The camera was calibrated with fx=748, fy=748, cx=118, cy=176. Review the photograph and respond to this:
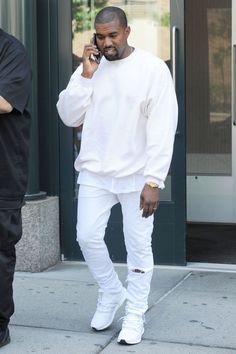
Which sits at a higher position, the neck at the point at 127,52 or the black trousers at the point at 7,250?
the neck at the point at 127,52

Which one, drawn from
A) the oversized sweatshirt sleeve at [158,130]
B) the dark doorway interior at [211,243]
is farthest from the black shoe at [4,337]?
the dark doorway interior at [211,243]

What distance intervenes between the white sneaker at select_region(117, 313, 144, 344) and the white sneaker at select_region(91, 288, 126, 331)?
0.16 metres

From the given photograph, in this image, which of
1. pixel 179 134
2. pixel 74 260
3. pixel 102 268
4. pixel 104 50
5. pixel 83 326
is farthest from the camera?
pixel 74 260

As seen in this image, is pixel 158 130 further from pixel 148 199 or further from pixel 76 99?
pixel 76 99

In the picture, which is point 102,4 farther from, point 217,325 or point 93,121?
point 217,325

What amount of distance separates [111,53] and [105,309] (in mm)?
1429

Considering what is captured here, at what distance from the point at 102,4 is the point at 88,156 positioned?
7.35 ft

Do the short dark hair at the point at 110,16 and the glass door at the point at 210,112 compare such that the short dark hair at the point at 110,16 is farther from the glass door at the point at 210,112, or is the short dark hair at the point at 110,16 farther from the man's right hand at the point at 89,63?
the glass door at the point at 210,112

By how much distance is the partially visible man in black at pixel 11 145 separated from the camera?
3.64 meters

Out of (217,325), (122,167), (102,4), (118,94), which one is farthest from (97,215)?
(102,4)

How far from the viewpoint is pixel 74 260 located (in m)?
6.04

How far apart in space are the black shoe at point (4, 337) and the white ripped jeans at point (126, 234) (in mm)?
581

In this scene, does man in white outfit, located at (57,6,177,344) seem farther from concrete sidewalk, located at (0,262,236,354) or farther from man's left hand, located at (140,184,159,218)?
concrete sidewalk, located at (0,262,236,354)

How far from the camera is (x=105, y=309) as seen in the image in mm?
4207
